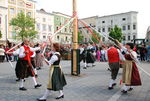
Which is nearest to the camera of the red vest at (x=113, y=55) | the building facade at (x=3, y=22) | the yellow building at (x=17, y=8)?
the red vest at (x=113, y=55)

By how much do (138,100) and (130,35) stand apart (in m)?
59.9

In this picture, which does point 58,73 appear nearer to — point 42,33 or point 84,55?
point 84,55

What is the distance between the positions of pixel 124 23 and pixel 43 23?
2564 centimetres

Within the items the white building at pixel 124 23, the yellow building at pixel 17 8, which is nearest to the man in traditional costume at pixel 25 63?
the yellow building at pixel 17 8

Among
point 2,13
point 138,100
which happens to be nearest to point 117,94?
point 138,100

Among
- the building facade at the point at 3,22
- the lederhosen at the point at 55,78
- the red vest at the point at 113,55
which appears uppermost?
the building facade at the point at 3,22

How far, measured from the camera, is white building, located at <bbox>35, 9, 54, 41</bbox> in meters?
54.6

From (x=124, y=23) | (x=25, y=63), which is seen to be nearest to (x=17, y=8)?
(x=124, y=23)

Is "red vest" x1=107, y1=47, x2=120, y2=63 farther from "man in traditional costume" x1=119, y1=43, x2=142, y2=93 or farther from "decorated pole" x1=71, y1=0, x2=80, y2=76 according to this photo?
"decorated pole" x1=71, y1=0, x2=80, y2=76

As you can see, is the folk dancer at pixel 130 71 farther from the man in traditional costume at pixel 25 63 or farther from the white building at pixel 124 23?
the white building at pixel 124 23

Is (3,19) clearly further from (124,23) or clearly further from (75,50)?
(75,50)

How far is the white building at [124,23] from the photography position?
202ft

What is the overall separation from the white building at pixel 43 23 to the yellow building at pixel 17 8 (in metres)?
2.83

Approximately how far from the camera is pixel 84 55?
14.4 metres
